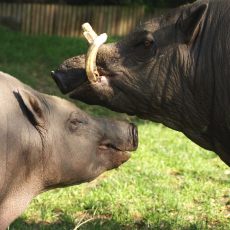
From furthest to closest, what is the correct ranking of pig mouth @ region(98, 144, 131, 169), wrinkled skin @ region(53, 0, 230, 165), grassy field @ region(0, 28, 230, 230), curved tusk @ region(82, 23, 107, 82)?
grassy field @ region(0, 28, 230, 230)
pig mouth @ region(98, 144, 131, 169)
curved tusk @ region(82, 23, 107, 82)
wrinkled skin @ region(53, 0, 230, 165)

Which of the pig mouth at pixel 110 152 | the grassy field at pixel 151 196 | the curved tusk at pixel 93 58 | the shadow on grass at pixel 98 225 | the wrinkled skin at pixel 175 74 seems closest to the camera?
the wrinkled skin at pixel 175 74

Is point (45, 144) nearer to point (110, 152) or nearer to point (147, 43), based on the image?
point (110, 152)

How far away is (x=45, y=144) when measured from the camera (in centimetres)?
430

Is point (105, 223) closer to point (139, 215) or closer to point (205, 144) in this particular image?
point (139, 215)

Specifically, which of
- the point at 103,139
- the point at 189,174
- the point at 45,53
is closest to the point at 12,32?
the point at 45,53

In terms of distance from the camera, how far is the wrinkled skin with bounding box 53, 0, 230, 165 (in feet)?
13.4

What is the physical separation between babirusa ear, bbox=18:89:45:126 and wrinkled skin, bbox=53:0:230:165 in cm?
23

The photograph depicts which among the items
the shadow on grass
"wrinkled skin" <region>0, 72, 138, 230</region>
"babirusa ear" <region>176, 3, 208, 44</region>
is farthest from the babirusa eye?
the shadow on grass

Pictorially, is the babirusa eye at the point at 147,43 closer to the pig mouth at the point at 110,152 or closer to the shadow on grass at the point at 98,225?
the pig mouth at the point at 110,152

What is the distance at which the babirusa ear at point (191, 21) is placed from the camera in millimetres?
4094

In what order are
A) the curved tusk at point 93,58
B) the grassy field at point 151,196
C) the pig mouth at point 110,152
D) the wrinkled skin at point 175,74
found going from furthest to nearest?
the grassy field at point 151,196 → the pig mouth at point 110,152 → the curved tusk at point 93,58 → the wrinkled skin at point 175,74

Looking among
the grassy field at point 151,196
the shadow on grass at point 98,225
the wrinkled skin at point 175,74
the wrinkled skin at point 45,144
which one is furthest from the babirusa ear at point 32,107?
the shadow on grass at point 98,225

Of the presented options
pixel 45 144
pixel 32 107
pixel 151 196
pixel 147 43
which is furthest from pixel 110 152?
pixel 151 196

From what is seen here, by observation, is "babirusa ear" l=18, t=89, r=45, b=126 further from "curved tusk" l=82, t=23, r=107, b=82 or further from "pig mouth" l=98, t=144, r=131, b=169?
"pig mouth" l=98, t=144, r=131, b=169
